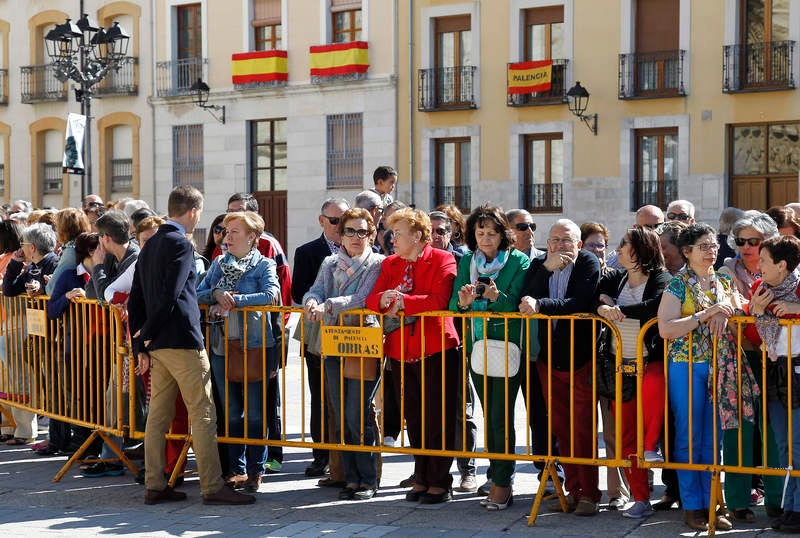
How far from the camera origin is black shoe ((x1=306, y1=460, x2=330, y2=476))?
8.52m

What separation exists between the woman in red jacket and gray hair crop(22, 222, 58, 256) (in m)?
3.34

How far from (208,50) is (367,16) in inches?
189

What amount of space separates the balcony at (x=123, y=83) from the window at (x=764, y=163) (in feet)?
51.0

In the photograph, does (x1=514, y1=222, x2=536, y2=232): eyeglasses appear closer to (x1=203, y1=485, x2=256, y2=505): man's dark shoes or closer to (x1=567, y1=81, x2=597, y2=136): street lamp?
(x1=203, y1=485, x2=256, y2=505): man's dark shoes

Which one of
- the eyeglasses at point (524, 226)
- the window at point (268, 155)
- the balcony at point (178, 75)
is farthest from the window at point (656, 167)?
the eyeglasses at point (524, 226)

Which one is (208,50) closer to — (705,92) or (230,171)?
(230,171)

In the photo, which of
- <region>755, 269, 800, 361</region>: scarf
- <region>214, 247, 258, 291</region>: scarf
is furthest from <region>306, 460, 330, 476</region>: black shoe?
<region>755, 269, 800, 361</region>: scarf

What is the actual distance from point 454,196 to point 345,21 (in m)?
5.07

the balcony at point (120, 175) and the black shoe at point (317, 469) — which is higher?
the balcony at point (120, 175)

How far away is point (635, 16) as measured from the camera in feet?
85.1

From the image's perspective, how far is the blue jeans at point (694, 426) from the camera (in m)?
6.90

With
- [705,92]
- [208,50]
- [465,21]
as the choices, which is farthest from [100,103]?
[705,92]

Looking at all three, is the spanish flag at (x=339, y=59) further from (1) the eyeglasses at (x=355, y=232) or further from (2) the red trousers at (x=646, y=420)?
(2) the red trousers at (x=646, y=420)

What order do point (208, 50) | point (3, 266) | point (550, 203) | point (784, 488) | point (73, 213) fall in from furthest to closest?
point (208, 50) < point (550, 203) < point (3, 266) < point (73, 213) < point (784, 488)
